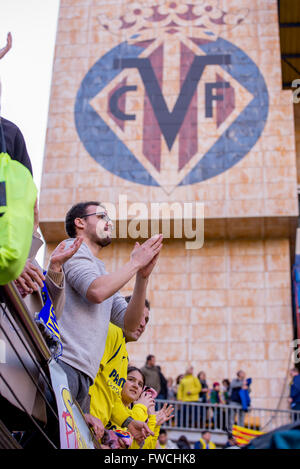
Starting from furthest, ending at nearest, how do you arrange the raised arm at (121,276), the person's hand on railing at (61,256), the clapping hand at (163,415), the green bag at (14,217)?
the clapping hand at (163,415)
the raised arm at (121,276)
the person's hand on railing at (61,256)
the green bag at (14,217)

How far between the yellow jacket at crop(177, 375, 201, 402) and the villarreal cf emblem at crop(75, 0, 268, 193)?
7112 mm

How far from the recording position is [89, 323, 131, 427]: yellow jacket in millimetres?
4844

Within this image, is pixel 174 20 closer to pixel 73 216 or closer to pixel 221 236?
pixel 221 236

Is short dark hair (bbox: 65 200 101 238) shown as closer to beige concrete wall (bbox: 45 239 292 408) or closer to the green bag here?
the green bag

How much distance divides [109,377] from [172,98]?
1819 centimetres

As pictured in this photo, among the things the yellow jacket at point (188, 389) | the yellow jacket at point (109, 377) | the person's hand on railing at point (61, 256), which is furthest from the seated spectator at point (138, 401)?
the yellow jacket at point (188, 389)

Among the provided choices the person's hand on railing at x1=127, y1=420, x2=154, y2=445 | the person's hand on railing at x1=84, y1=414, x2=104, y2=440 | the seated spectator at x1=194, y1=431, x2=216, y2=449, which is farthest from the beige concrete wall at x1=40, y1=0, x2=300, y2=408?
the person's hand on railing at x1=84, y1=414, x2=104, y2=440

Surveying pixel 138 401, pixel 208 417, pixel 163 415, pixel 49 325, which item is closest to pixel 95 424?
pixel 49 325

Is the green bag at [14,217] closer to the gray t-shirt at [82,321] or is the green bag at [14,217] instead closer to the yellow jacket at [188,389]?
the gray t-shirt at [82,321]

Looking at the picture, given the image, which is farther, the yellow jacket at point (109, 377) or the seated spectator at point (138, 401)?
the seated spectator at point (138, 401)

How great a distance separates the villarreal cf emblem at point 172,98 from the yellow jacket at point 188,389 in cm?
711

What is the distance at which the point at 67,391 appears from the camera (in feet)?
12.5

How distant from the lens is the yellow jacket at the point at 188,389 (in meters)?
15.6

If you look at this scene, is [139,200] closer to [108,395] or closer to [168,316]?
[168,316]
